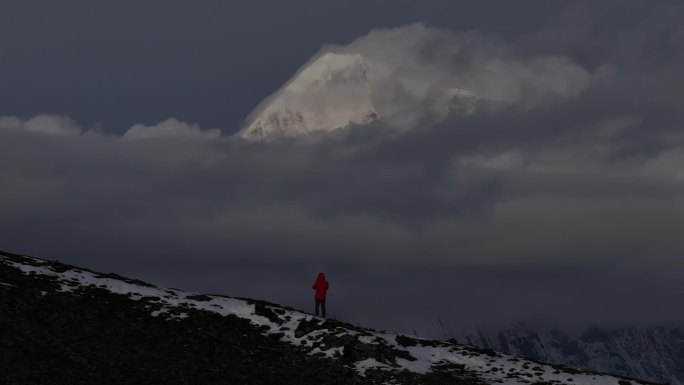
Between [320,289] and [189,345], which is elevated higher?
[320,289]

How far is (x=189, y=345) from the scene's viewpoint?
44.0 m

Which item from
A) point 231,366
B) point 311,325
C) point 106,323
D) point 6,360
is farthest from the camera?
point 311,325

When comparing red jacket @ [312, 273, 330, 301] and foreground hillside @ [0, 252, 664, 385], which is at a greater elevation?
red jacket @ [312, 273, 330, 301]

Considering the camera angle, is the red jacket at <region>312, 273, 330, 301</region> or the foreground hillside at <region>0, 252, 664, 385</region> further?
the red jacket at <region>312, 273, 330, 301</region>

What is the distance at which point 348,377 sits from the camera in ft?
140

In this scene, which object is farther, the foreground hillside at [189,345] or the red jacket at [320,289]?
the red jacket at [320,289]

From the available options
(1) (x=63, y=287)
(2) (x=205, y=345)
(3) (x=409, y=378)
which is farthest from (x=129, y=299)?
(3) (x=409, y=378)

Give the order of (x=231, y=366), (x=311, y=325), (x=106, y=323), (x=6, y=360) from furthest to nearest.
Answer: (x=311, y=325)
(x=106, y=323)
(x=231, y=366)
(x=6, y=360)

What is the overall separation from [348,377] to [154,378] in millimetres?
9293

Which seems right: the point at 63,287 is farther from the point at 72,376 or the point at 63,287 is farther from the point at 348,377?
the point at 348,377

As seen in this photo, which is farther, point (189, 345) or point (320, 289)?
point (320, 289)

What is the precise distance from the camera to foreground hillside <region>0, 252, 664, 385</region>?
38781 mm

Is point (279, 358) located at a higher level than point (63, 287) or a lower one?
lower

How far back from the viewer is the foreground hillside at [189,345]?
38781 millimetres
